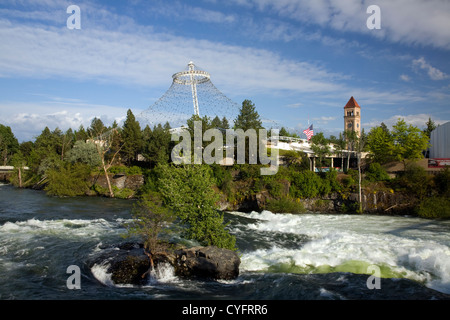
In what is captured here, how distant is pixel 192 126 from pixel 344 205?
1974cm

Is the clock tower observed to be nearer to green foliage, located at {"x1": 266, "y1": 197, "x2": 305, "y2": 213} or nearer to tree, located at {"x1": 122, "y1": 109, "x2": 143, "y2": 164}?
tree, located at {"x1": 122, "y1": 109, "x2": 143, "y2": 164}

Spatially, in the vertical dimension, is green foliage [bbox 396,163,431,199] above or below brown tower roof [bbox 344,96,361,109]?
below

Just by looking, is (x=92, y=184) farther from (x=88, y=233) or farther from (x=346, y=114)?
(x=346, y=114)

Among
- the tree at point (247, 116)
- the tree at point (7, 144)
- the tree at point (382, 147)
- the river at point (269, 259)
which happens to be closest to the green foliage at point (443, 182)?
the river at point (269, 259)

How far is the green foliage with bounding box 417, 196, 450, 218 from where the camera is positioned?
90.1 feet

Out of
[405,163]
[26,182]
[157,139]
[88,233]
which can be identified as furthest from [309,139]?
[26,182]

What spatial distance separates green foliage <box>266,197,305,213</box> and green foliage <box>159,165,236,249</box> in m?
16.3

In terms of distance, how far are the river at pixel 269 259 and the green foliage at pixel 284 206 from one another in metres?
3.57

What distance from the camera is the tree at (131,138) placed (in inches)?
1887

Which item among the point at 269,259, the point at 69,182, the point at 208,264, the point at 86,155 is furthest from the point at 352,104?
the point at 208,264

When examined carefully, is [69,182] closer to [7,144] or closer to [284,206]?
[284,206]

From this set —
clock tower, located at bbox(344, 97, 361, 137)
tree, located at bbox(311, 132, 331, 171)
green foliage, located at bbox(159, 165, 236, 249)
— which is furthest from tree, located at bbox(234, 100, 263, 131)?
clock tower, located at bbox(344, 97, 361, 137)

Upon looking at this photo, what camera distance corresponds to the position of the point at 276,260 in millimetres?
15766

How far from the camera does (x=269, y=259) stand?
15906 mm
